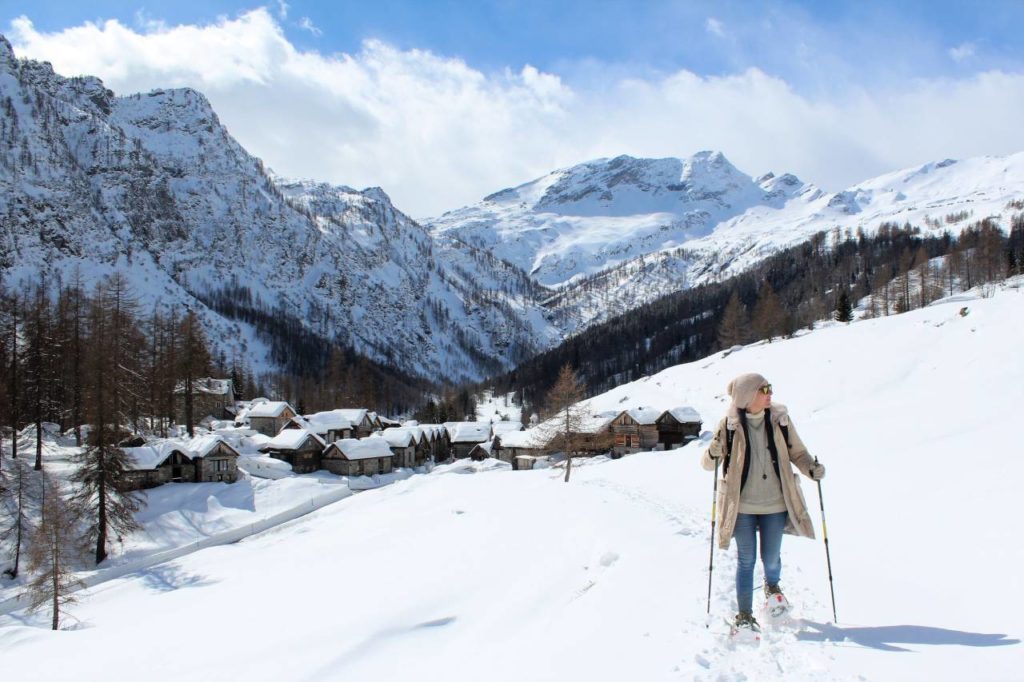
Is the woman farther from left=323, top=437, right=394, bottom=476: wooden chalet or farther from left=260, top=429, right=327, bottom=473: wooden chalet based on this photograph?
left=260, top=429, right=327, bottom=473: wooden chalet

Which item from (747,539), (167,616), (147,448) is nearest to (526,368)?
(147,448)

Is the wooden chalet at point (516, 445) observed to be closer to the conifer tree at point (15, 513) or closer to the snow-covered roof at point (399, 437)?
the snow-covered roof at point (399, 437)

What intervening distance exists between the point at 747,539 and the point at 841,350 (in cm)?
5523

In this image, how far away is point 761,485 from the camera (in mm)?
6418

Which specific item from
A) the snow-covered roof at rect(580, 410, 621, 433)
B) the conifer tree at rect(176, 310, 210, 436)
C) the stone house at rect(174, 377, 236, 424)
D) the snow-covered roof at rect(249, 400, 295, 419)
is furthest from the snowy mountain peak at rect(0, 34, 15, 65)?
the snow-covered roof at rect(580, 410, 621, 433)

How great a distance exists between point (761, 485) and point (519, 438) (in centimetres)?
5943

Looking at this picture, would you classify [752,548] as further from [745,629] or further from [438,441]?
[438,441]

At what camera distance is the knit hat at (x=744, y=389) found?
20.7ft

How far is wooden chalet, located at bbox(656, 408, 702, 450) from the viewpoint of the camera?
5800 cm

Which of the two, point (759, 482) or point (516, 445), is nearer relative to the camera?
point (759, 482)

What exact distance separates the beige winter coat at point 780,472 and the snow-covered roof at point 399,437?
58622 millimetres

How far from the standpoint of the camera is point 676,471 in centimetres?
3347

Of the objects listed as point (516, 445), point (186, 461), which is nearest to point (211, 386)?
point (186, 461)

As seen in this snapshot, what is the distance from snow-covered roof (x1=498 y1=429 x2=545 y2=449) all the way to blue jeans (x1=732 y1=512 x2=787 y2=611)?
52.3m
